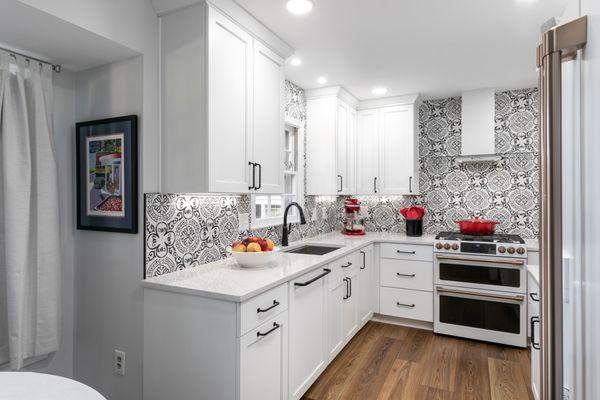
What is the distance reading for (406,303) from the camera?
12.1ft

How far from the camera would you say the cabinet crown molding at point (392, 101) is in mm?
3991

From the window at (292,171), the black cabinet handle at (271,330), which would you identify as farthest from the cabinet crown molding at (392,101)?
the black cabinet handle at (271,330)

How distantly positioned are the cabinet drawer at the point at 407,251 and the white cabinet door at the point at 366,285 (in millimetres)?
183

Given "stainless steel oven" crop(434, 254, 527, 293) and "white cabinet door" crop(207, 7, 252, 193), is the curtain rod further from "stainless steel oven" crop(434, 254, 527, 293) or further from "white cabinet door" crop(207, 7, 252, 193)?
"stainless steel oven" crop(434, 254, 527, 293)

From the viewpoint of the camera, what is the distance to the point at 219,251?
8.39 feet

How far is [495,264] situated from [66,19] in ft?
12.0

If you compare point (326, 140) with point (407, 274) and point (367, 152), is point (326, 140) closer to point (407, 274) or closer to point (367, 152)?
point (367, 152)

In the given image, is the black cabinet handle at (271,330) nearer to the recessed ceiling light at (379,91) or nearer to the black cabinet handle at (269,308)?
the black cabinet handle at (269,308)

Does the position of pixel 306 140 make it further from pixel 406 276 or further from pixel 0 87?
pixel 0 87

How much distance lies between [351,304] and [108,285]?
201 centimetres

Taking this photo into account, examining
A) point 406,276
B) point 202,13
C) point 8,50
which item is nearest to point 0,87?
point 8,50

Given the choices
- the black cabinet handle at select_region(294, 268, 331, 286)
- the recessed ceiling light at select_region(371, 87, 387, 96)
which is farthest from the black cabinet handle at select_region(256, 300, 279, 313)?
the recessed ceiling light at select_region(371, 87, 387, 96)

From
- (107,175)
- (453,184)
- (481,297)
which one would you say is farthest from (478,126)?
(107,175)

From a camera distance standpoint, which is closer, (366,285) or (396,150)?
(366,285)
